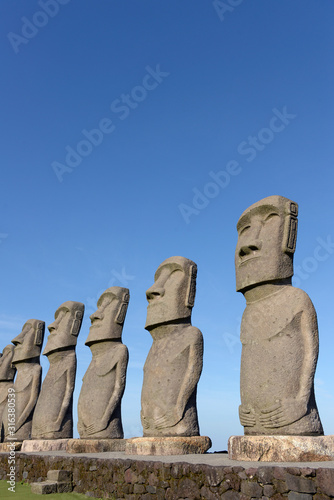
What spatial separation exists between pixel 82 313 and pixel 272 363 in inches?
278

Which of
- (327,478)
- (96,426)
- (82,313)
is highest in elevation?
(82,313)

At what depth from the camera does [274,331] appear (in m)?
7.06

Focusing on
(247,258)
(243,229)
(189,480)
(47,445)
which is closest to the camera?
(189,480)

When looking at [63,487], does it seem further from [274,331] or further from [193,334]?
[274,331]

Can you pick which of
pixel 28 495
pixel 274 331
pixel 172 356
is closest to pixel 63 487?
pixel 28 495

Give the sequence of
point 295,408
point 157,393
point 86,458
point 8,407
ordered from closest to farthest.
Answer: point 295,408
point 86,458
point 157,393
point 8,407

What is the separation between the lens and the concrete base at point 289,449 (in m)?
6.27

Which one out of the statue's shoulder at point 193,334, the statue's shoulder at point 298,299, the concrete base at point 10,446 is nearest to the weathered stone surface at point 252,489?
the statue's shoulder at point 298,299

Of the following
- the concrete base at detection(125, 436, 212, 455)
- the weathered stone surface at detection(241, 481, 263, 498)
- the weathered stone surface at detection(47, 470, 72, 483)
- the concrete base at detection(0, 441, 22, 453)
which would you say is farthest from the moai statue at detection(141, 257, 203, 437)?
the concrete base at detection(0, 441, 22, 453)

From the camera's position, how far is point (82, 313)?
43.1 ft

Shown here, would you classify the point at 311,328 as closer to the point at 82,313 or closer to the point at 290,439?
the point at 290,439

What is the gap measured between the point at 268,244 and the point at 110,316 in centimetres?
489

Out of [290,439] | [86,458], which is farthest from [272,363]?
[86,458]

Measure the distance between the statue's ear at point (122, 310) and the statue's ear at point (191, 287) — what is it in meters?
2.46
